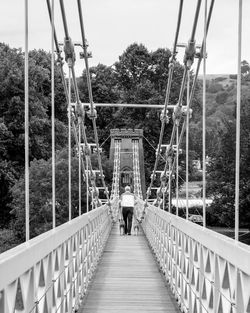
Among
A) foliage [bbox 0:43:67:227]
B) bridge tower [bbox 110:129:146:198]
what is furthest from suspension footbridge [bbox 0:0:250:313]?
bridge tower [bbox 110:129:146:198]

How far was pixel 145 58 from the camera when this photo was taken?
48.8 meters

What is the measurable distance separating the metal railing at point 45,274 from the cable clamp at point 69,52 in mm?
2593

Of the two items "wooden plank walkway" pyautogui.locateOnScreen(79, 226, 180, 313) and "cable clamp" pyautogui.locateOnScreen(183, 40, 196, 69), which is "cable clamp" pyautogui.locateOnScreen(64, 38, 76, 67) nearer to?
"cable clamp" pyautogui.locateOnScreen(183, 40, 196, 69)

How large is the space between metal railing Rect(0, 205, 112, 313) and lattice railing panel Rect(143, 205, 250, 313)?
0.87m

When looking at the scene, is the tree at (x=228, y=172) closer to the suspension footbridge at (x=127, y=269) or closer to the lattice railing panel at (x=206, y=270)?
the suspension footbridge at (x=127, y=269)

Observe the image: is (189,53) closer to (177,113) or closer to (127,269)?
(177,113)

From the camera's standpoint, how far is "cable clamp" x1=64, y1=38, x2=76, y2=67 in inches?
320

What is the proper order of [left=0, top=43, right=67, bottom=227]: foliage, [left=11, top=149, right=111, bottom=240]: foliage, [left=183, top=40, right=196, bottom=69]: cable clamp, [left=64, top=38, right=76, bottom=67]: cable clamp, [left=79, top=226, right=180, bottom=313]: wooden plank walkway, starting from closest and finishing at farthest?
1. [left=79, top=226, right=180, bottom=313]: wooden plank walkway
2. [left=183, top=40, right=196, bottom=69]: cable clamp
3. [left=64, top=38, right=76, bottom=67]: cable clamp
4. [left=0, top=43, right=67, bottom=227]: foliage
5. [left=11, top=149, right=111, bottom=240]: foliage

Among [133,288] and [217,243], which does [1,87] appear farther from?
[217,243]

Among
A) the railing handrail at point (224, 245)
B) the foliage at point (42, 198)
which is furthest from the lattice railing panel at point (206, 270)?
the foliage at point (42, 198)

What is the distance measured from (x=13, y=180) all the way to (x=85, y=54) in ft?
75.9

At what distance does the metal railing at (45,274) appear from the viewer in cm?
273

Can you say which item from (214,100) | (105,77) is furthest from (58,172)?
(105,77)

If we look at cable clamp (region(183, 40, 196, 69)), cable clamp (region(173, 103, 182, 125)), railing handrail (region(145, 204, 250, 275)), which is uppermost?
cable clamp (region(183, 40, 196, 69))
